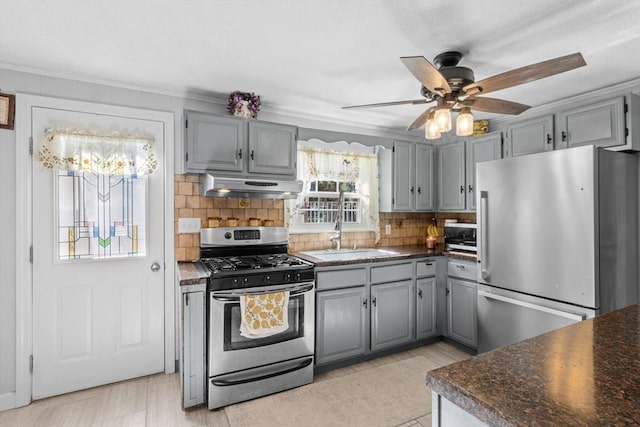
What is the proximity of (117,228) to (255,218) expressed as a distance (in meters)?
1.12

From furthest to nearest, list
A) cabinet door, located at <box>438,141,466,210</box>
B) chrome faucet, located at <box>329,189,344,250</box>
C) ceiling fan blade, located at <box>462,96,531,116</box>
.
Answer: cabinet door, located at <box>438,141,466,210</box> < chrome faucet, located at <box>329,189,344,250</box> < ceiling fan blade, located at <box>462,96,531,116</box>

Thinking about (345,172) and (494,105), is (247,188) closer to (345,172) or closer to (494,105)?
(345,172)

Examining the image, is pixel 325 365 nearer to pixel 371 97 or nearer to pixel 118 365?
pixel 118 365

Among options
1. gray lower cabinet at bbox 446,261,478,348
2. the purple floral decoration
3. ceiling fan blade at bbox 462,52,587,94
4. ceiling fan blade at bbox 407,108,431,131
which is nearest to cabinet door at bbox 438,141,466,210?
gray lower cabinet at bbox 446,261,478,348

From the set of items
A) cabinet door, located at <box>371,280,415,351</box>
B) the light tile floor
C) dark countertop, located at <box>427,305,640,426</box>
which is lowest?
the light tile floor

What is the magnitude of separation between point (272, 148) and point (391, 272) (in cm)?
158

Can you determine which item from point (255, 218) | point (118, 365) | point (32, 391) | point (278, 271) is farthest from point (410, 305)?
point (32, 391)

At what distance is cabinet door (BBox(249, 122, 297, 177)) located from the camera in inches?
112

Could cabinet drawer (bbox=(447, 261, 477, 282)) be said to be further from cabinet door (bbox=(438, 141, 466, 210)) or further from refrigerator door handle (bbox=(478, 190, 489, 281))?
cabinet door (bbox=(438, 141, 466, 210))

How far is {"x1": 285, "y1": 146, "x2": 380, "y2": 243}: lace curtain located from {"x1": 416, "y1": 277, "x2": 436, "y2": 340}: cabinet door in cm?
80

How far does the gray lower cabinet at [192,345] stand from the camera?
2213 millimetres

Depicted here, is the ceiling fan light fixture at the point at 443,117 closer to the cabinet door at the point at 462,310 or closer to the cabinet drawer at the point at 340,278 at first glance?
the cabinet drawer at the point at 340,278

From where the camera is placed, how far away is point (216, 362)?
7.46ft

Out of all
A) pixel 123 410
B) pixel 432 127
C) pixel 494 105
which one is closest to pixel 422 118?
pixel 432 127
